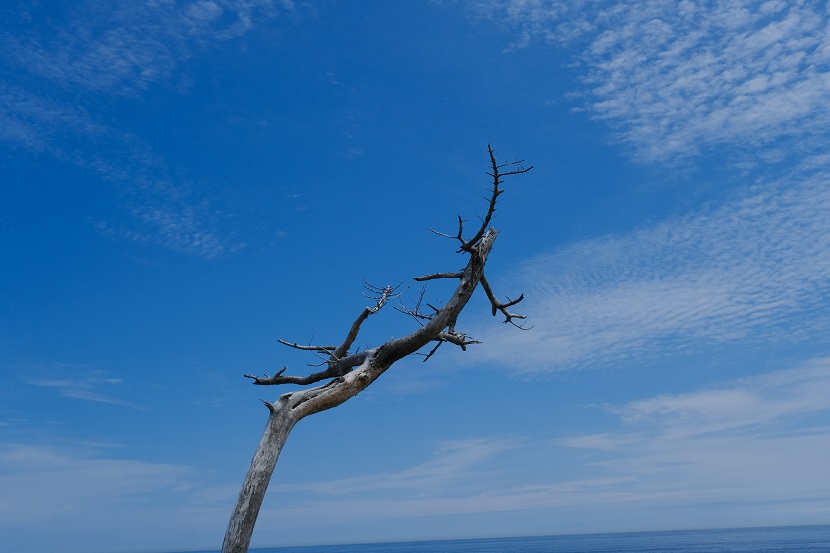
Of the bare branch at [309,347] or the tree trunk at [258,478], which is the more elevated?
the bare branch at [309,347]

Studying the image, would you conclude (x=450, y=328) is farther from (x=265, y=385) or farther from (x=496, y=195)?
(x=265, y=385)

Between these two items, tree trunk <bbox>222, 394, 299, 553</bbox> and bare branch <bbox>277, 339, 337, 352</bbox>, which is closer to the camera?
tree trunk <bbox>222, 394, 299, 553</bbox>

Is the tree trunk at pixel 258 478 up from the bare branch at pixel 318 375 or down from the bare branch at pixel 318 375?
down

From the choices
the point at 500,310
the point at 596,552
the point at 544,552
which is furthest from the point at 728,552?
the point at 500,310

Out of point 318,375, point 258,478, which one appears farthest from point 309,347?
point 258,478

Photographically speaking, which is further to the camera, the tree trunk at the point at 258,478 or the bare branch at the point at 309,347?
the bare branch at the point at 309,347

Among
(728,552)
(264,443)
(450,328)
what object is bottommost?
(264,443)

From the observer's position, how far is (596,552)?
120 meters

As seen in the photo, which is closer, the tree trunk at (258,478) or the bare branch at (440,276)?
the tree trunk at (258,478)

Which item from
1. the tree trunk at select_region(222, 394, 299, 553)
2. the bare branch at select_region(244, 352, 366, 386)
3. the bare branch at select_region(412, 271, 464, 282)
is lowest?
the tree trunk at select_region(222, 394, 299, 553)

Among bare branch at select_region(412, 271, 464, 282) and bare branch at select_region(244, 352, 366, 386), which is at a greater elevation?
bare branch at select_region(412, 271, 464, 282)

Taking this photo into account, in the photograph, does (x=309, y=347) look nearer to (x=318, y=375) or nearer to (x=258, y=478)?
(x=318, y=375)

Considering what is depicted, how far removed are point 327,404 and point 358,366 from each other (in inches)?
28.2

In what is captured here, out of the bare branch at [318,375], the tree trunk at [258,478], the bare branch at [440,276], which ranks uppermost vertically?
the bare branch at [440,276]
